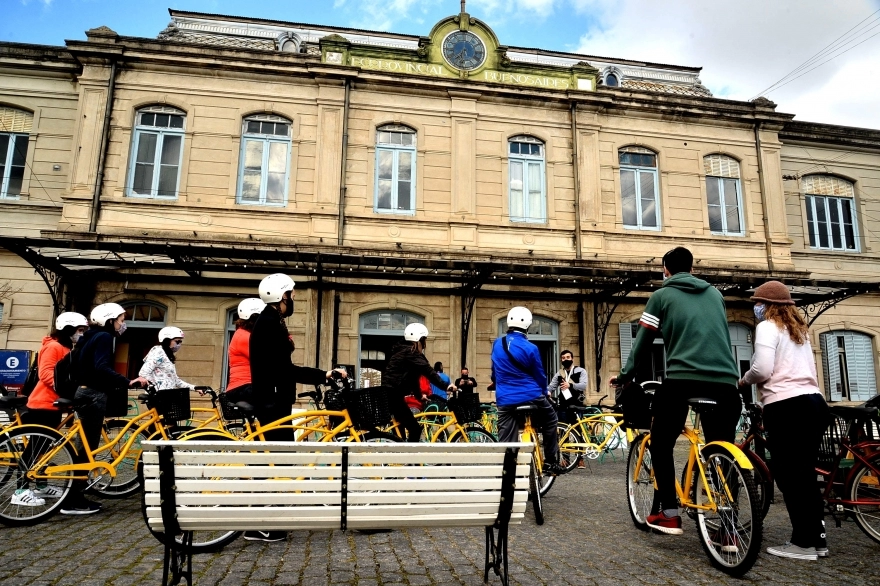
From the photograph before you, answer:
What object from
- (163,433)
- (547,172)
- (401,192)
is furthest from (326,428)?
(547,172)

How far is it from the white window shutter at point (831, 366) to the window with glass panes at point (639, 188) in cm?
576

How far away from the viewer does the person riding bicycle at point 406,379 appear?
6086 mm

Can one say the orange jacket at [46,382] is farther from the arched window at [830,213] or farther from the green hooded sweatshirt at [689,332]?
the arched window at [830,213]

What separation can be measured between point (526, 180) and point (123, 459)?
12202 millimetres

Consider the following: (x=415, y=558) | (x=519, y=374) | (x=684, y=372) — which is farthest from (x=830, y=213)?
(x=415, y=558)

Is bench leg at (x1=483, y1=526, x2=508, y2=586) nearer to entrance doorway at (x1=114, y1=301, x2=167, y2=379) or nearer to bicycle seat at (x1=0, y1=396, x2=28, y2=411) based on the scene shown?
bicycle seat at (x1=0, y1=396, x2=28, y2=411)

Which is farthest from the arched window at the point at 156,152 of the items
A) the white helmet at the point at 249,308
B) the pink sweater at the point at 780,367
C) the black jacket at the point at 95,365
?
the pink sweater at the point at 780,367

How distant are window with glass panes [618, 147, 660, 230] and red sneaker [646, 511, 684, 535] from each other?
12625 mm

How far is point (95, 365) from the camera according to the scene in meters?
5.79

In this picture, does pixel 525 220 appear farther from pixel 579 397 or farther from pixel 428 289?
pixel 579 397

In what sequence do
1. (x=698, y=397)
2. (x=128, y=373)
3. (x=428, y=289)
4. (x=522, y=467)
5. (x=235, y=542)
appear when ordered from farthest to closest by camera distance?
(x=428, y=289)
(x=128, y=373)
(x=235, y=542)
(x=698, y=397)
(x=522, y=467)

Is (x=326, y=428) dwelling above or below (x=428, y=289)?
below

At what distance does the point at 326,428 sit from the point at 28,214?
12.9 metres

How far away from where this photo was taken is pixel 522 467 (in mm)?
3227
